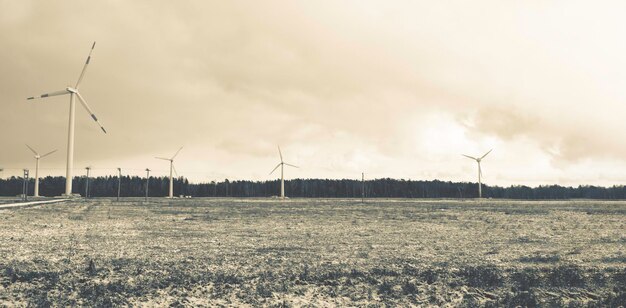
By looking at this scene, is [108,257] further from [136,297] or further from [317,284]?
[317,284]

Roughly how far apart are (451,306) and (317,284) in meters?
3.47

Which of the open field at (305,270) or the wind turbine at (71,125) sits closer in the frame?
the open field at (305,270)

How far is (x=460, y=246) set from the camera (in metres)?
22.0

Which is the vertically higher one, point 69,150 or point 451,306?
point 69,150

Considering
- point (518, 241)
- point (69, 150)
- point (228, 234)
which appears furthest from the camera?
point (69, 150)

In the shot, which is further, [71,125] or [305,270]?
[71,125]

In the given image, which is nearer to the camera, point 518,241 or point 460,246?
point 460,246

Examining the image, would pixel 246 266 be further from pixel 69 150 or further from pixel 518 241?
pixel 69 150

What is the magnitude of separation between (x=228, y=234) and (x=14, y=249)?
982cm

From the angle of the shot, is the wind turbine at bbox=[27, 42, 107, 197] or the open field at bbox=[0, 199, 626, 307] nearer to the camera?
the open field at bbox=[0, 199, 626, 307]

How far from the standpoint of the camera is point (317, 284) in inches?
542

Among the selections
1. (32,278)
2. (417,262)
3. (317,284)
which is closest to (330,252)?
(417,262)

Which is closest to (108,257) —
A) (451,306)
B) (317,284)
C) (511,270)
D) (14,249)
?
(14,249)

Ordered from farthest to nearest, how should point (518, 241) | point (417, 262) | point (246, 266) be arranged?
1. point (518, 241)
2. point (417, 262)
3. point (246, 266)
